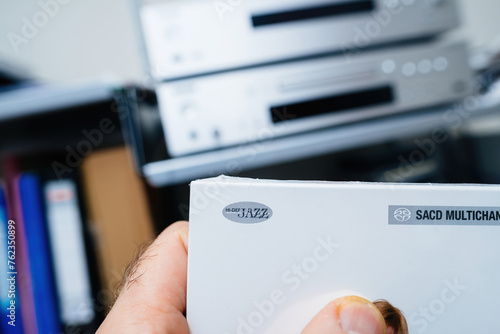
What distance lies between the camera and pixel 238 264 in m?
0.29

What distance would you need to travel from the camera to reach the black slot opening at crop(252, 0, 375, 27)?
0.62 meters

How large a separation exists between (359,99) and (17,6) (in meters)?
0.94

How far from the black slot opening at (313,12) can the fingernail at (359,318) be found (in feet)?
1.67

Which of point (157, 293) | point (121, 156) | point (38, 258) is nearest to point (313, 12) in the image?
point (121, 156)

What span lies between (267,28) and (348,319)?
515mm

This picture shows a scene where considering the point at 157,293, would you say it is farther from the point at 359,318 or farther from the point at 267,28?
the point at 267,28

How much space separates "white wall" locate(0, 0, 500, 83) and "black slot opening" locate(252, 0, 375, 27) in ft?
1.51

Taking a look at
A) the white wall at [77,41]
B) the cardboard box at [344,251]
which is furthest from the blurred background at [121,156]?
the cardboard box at [344,251]

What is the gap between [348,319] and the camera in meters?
0.26

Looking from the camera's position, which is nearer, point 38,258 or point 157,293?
point 157,293

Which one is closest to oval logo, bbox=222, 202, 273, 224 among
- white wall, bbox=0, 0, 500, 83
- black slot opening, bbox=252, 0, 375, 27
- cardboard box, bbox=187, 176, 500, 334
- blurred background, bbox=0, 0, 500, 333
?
cardboard box, bbox=187, 176, 500, 334

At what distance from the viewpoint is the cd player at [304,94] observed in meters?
0.59

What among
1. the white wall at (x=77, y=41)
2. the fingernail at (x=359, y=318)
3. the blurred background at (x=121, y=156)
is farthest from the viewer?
the white wall at (x=77, y=41)

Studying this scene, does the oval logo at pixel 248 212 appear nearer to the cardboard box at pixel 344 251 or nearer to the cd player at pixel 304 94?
the cardboard box at pixel 344 251
